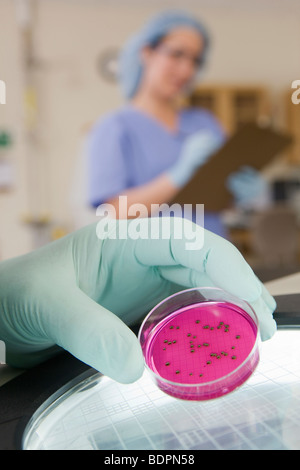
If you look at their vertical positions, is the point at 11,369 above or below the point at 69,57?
below

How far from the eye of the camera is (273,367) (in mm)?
418

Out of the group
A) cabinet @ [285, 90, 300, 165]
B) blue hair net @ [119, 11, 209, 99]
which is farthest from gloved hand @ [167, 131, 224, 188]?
cabinet @ [285, 90, 300, 165]

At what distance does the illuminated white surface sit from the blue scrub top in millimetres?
1337

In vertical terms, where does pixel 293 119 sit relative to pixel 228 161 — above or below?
above

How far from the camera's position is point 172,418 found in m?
0.35

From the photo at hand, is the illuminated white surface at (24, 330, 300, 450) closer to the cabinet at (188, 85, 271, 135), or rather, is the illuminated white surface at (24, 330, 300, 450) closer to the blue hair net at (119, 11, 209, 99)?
the blue hair net at (119, 11, 209, 99)

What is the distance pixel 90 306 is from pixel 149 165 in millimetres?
1476

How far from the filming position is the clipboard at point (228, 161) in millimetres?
1531

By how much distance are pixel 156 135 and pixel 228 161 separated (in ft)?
1.36

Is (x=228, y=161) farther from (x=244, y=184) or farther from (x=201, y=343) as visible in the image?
(x=201, y=343)

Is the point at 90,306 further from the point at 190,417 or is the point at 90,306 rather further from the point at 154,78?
the point at 154,78

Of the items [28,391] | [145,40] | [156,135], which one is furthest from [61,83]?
[28,391]

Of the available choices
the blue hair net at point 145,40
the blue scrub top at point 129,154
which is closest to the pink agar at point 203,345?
the blue scrub top at point 129,154
